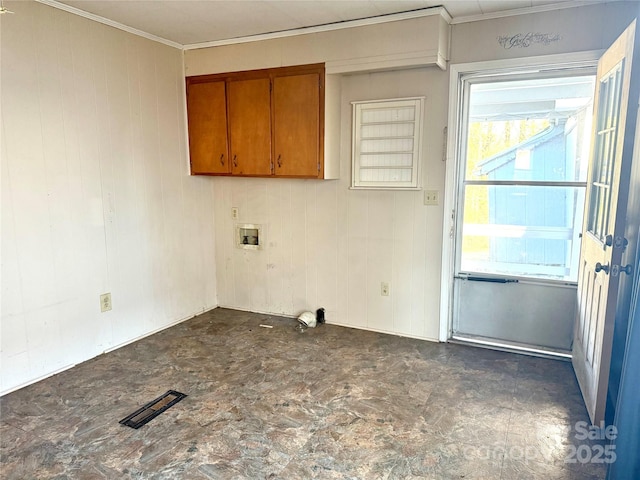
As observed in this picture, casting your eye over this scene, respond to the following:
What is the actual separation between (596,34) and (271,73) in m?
2.23

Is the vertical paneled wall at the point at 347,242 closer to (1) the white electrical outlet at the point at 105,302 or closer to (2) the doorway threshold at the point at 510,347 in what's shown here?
(2) the doorway threshold at the point at 510,347

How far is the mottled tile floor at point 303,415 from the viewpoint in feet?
6.51

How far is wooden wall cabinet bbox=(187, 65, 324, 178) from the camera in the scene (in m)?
3.40

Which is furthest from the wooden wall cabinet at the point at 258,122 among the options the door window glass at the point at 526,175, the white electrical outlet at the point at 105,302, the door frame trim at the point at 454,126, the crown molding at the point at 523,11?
the white electrical outlet at the point at 105,302

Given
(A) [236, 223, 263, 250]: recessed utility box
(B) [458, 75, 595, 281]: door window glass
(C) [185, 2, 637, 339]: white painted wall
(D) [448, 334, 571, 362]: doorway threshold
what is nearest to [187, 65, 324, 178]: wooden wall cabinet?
(C) [185, 2, 637, 339]: white painted wall

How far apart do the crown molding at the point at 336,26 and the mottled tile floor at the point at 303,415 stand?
7.63 feet

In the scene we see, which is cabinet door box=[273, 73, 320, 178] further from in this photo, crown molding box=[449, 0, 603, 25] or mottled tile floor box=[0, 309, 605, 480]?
mottled tile floor box=[0, 309, 605, 480]

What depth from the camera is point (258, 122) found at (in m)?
3.59

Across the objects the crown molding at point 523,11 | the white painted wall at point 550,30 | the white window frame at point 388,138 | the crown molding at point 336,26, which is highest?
the crown molding at point 336,26

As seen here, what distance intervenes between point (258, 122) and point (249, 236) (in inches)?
41.1

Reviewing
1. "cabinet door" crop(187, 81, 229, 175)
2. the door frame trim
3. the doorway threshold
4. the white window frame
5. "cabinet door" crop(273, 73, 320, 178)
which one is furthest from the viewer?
"cabinet door" crop(187, 81, 229, 175)

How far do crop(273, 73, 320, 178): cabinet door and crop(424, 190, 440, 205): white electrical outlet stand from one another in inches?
33.3

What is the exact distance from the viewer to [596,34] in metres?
2.72

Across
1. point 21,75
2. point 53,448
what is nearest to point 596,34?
point 21,75
